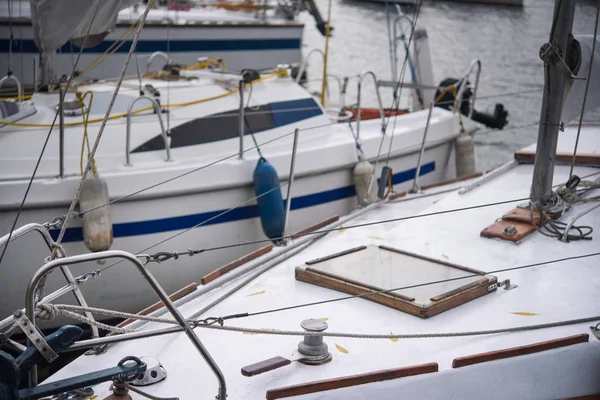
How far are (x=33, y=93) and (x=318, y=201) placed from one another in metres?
2.95

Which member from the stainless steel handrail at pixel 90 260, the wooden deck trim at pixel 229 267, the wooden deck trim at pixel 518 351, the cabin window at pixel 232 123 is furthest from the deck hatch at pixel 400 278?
the cabin window at pixel 232 123

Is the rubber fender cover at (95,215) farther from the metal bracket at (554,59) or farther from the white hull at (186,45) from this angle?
the white hull at (186,45)

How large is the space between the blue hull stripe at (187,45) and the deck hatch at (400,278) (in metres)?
9.32

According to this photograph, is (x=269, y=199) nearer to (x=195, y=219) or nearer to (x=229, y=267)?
(x=195, y=219)

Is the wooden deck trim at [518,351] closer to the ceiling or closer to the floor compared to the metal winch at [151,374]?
closer to the ceiling

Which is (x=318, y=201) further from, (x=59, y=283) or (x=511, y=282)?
(x=511, y=282)

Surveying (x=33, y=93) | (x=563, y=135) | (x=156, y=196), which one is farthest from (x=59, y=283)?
(x=563, y=135)

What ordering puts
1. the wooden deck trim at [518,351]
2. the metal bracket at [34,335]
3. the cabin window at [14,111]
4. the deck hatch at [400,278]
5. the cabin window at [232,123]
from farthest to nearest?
the cabin window at [232,123] → the cabin window at [14,111] → the deck hatch at [400,278] → the wooden deck trim at [518,351] → the metal bracket at [34,335]

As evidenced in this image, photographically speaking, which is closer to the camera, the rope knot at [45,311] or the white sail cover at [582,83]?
the rope knot at [45,311]

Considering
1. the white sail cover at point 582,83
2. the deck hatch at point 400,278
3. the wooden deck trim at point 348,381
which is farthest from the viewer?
the white sail cover at point 582,83

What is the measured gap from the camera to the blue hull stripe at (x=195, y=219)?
19.4ft

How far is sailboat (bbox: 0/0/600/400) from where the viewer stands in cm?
309

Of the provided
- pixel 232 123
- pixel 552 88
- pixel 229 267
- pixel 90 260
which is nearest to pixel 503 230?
pixel 552 88

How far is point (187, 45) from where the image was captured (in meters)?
13.9
